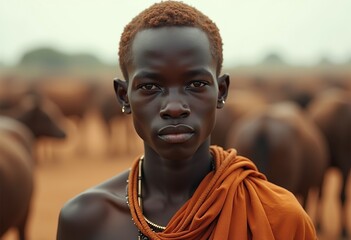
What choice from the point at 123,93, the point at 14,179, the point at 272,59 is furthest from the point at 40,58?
the point at 123,93

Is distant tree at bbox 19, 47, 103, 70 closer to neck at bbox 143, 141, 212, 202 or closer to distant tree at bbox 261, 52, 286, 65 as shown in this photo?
distant tree at bbox 261, 52, 286, 65

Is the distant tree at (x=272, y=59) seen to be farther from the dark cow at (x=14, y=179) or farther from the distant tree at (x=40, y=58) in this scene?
the dark cow at (x=14, y=179)

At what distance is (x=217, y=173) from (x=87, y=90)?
20586mm

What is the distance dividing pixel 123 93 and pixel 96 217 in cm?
42

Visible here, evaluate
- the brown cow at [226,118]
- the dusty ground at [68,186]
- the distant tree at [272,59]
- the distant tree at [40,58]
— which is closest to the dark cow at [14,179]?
the dusty ground at [68,186]

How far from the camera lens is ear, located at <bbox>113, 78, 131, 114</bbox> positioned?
1978 mm

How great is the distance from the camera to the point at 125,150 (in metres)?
18.0

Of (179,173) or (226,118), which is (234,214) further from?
(226,118)

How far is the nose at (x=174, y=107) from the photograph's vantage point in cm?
172

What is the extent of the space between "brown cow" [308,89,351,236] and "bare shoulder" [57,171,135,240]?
256 inches

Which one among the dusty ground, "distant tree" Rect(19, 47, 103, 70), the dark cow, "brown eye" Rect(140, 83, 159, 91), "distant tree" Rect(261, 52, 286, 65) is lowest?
"distant tree" Rect(261, 52, 286, 65)

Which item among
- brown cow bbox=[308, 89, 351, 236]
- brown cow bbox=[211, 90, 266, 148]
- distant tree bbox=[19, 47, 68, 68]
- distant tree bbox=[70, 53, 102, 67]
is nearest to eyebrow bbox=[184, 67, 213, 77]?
brown cow bbox=[308, 89, 351, 236]

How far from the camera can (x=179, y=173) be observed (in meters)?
1.95

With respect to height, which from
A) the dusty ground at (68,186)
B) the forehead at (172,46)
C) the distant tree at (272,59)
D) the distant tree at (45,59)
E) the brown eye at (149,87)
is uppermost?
the forehead at (172,46)
